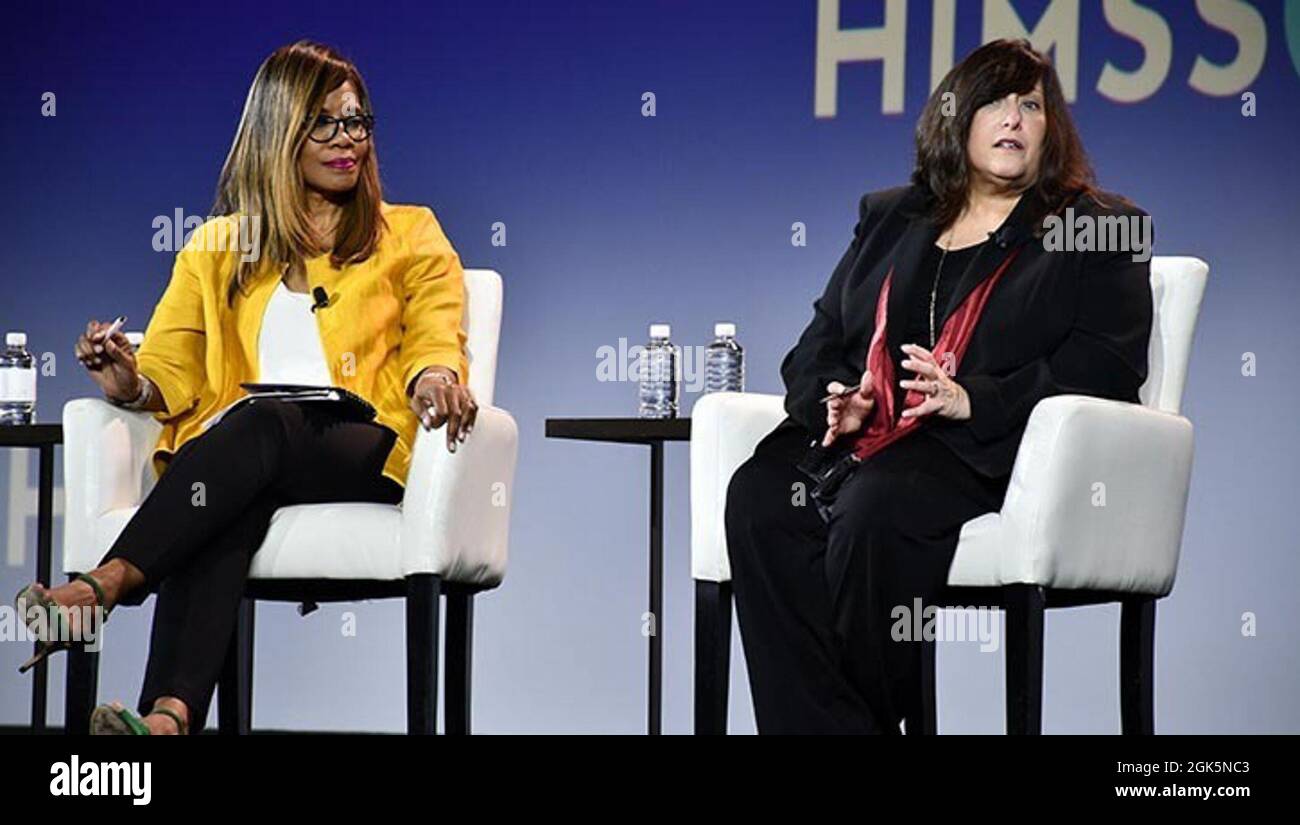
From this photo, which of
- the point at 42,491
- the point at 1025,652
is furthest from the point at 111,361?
the point at 1025,652

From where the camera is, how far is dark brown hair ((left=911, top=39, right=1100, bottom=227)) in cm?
296

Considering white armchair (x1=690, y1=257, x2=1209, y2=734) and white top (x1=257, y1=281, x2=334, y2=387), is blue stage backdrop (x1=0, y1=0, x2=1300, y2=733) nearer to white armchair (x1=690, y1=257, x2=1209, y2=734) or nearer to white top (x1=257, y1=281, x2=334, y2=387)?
white armchair (x1=690, y1=257, x2=1209, y2=734)

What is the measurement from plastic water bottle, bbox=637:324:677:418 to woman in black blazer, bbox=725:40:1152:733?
892 millimetres

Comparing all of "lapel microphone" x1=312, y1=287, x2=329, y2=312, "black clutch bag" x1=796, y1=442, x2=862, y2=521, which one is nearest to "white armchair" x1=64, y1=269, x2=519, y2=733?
"lapel microphone" x1=312, y1=287, x2=329, y2=312

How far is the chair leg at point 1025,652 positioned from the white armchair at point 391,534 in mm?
821

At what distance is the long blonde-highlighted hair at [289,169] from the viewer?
3.25 meters

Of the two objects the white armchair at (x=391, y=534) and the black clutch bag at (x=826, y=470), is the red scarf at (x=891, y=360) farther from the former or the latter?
the white armchair at (x=391, y=534)

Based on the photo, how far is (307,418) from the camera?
3004mm

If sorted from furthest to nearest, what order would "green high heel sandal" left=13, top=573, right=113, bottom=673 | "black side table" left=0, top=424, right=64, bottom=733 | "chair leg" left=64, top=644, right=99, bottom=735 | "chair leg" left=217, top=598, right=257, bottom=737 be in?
"black side table" left=0, top=424, right=64, bottom=733
"chair leg" left=217, top=598, right=257, bottom=737
"chair leg" left=64, top=644, right=99, bottom=735
"green high heel sandal" left=13, top=573, right=113, bottom=673

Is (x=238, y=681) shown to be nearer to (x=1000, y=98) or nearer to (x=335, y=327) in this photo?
(x=335, y=327)

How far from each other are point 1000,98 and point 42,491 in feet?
6.87

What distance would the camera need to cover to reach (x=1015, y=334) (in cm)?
288

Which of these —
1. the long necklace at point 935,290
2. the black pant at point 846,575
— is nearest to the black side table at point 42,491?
the black pant at point 846,575
